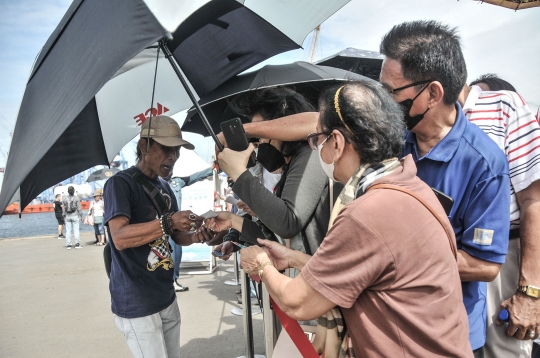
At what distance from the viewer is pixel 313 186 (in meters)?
1.86

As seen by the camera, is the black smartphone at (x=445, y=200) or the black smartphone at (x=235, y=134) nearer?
the black smartphone at (x=445, y=200)

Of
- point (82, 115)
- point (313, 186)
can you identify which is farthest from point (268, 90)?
point (82, 115)

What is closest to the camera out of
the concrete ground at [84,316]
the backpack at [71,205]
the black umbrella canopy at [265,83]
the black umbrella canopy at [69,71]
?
the black umbrella canopy at [69,71]

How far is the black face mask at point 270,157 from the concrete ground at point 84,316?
2.94 metres

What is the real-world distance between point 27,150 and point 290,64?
7.85ft

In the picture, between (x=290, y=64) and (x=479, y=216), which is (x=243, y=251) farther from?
(x=290, y=64)

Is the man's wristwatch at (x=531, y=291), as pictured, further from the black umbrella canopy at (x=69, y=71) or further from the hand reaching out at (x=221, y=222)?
the black umbrella canopy at (x=69, y=71)

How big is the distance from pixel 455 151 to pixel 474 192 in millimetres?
194

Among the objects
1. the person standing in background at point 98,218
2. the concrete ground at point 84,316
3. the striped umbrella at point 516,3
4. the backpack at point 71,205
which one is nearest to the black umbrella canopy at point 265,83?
the concrete ground at point 84,316

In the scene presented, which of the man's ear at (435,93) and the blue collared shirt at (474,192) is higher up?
the man's ear at (435,93)

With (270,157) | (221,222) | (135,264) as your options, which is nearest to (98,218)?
(135,264)

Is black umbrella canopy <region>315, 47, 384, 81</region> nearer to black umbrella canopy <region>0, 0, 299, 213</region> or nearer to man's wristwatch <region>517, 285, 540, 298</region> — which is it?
black umbrella canopy <region>0, 0, 299, 213</region>

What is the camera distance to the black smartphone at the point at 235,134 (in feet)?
6.27

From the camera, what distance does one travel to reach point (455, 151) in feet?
5.46
